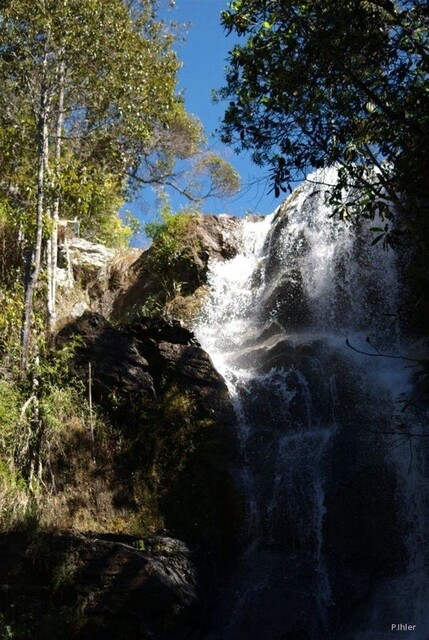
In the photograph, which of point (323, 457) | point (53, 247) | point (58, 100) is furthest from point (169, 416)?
point (58, 100)

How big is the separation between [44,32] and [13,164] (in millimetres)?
2571

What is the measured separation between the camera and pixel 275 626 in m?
8.29

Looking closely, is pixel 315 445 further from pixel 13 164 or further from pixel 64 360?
pixel 13 164

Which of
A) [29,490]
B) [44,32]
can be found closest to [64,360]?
[29,490]

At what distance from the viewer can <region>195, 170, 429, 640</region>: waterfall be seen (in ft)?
28.4

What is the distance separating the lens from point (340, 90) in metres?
8.59

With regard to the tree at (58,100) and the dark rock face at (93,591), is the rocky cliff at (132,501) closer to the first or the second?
the dark rock face at (93,591)

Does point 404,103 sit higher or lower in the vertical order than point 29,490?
higher

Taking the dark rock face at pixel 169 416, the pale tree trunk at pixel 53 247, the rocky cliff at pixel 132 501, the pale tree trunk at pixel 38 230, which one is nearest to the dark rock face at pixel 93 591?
the rocky cliff at pixel 132 501

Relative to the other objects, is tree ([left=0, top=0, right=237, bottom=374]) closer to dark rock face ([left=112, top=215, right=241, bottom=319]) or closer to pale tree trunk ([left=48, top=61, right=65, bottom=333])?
pale tree trunk ([left=48, top=61, right=65, bottom=333])

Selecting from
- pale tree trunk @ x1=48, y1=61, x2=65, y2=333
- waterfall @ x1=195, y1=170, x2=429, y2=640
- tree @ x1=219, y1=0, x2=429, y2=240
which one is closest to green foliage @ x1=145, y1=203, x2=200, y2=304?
waterfall @ x1=195, y1=170, x2=429, y2=640

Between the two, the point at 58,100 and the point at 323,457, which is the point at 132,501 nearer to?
the point at 323,457

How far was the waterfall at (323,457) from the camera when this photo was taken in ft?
28.4

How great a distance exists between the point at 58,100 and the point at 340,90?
7.89 metres
